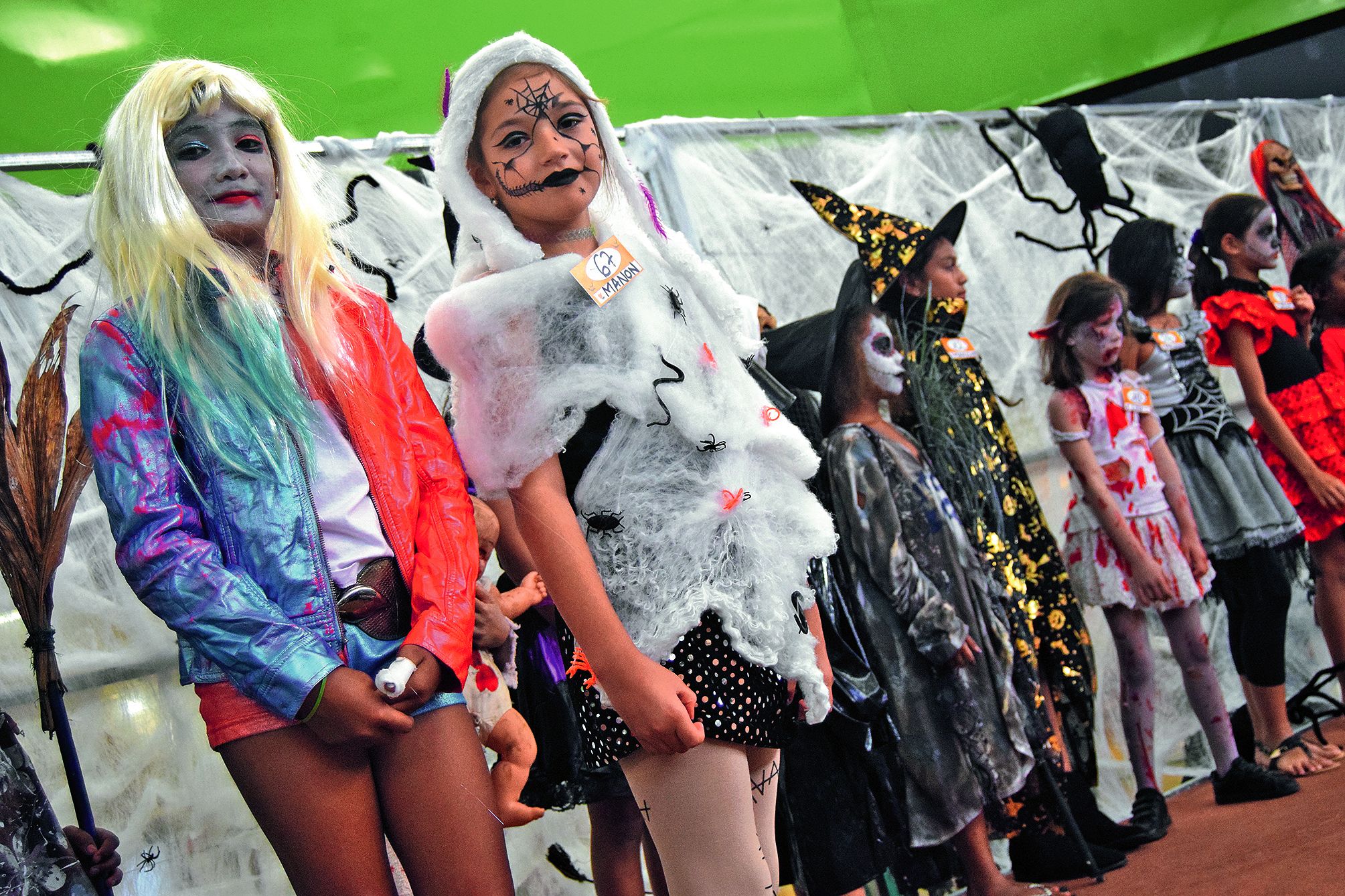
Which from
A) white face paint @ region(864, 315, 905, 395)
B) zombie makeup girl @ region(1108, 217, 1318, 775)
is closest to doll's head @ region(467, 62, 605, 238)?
white face paint @ region(864, 315, 905, 395)

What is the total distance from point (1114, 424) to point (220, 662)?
3.08m

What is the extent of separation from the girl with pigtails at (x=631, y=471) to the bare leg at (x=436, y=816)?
0.64 feet

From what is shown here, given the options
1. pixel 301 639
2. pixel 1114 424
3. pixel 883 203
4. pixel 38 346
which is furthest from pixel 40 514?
pixel 1114 424

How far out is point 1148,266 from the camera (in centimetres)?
429

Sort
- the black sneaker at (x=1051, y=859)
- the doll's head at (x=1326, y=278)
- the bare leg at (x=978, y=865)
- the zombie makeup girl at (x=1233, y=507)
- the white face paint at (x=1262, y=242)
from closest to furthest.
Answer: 1. the bare leg at (x=978, y=865)
2. the black sneaker at (x=1051, y=859)
3. the zombie makeup girl at (x=1233, y=507)
4. the white face paint at (x=1262, y=242)
5. the doll's head at (x=1326, y=278)

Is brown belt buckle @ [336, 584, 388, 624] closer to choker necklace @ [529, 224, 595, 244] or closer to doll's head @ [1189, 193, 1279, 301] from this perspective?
choker necklace @ [529, 224, 595, 244]

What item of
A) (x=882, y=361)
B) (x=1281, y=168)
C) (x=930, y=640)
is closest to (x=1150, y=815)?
(x=930, y=640)

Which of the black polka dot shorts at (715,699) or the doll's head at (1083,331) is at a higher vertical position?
the doll's head at (1083,331)

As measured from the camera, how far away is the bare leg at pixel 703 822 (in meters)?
1.48

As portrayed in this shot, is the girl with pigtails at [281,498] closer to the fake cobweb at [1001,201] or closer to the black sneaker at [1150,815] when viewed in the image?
the fake cobweb at [1001,201]

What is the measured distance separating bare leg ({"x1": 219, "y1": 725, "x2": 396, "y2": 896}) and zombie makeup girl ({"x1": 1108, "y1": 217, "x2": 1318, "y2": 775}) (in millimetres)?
3322

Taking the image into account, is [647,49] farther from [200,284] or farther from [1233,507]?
[200,284]

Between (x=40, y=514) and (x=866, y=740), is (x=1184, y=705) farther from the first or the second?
(x=40, y=514)

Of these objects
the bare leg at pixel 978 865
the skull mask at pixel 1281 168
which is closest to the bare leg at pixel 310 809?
the bare leg at pixel 978 865
